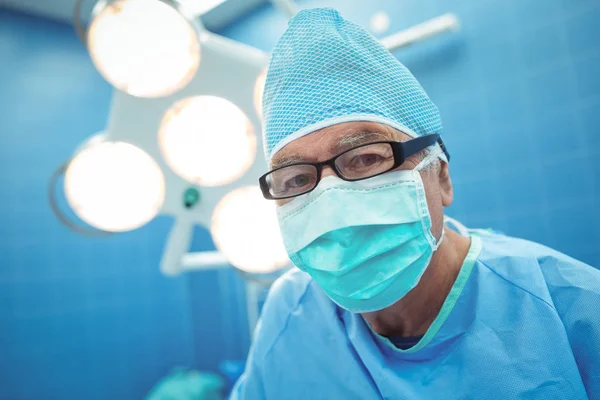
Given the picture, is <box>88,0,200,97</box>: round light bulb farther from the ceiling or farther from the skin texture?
the ceiling

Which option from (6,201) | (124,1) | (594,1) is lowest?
(6,201)

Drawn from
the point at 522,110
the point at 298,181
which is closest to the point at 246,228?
the point at 298,181

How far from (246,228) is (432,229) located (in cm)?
41

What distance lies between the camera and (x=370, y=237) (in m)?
0.75

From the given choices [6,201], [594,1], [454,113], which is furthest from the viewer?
[6,201]

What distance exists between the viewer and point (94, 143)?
35.2 inches

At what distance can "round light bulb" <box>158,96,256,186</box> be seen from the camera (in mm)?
881

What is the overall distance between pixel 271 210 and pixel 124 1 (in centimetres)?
52

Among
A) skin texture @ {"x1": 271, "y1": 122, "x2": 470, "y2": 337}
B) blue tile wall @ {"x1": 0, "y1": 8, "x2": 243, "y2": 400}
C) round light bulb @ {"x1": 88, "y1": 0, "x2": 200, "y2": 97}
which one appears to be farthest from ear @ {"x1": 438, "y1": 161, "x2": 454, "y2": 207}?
blue tile wall @ {"x1": 0, "y1": 8, "x2": 243, "y2": 400}

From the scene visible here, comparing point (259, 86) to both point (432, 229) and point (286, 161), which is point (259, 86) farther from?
point (432, 229)

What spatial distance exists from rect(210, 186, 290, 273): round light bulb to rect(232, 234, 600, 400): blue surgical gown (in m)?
0.17

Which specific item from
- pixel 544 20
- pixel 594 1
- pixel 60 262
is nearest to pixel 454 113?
pixel 544 20

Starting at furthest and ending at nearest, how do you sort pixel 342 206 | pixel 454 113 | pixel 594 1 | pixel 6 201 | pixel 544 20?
1. pixel 6 201
2. pixel 454 113
3. pixel 544 20
4. pixel 594 1
5. pixel 342 206

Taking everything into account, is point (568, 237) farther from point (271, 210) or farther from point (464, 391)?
point (271, 210)
